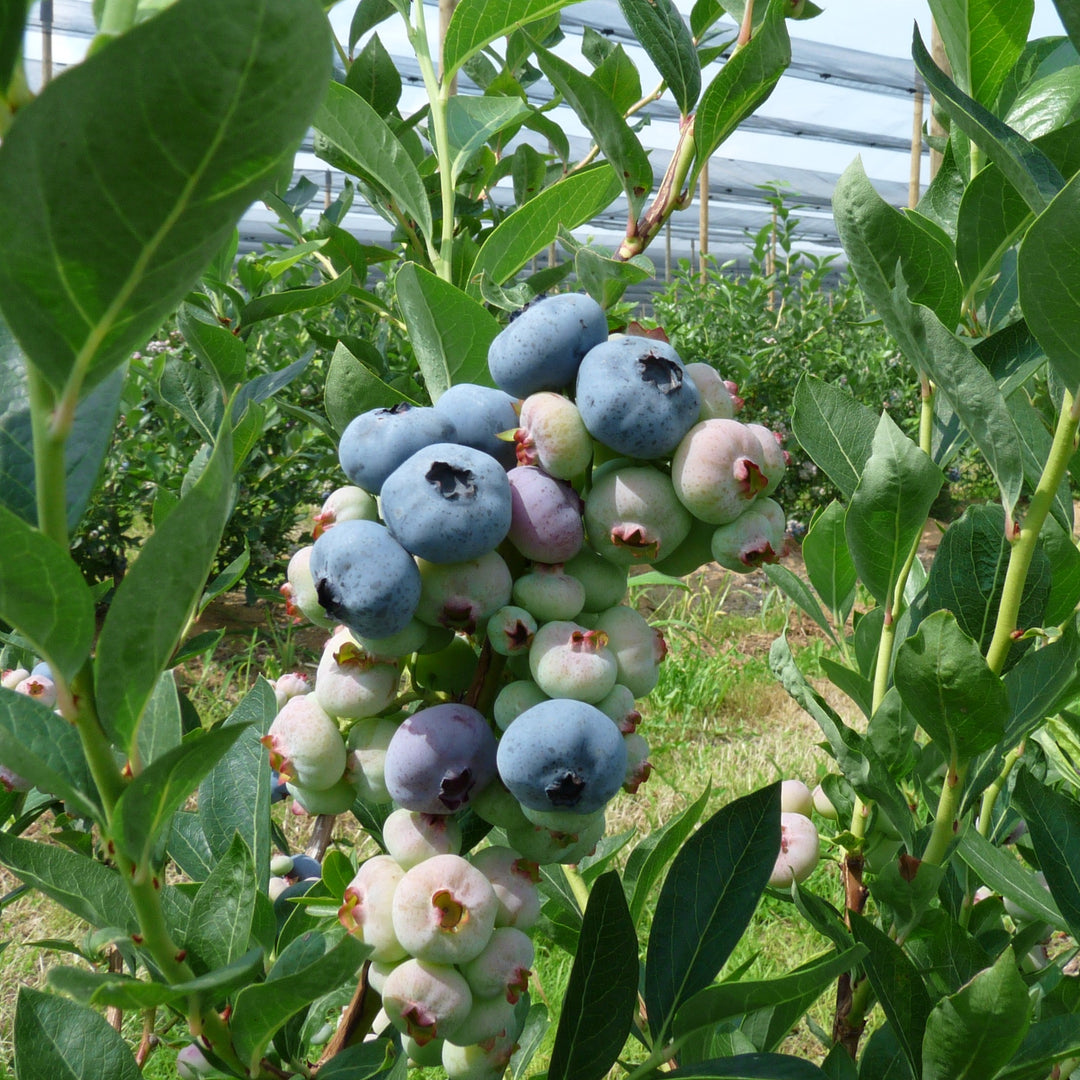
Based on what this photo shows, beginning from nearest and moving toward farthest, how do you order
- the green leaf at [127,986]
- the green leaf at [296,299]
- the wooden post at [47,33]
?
the green leaf at [127,986]
the green leaf at [296,299]
the wooden post at [47,33]

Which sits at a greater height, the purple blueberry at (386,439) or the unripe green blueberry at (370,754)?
the purple blueberry at (386,439)

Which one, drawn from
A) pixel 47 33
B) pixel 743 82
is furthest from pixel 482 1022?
pixel 47 33

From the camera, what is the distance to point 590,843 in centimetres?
57

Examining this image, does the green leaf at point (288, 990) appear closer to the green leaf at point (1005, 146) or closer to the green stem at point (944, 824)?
the green stem at point (944, 824)

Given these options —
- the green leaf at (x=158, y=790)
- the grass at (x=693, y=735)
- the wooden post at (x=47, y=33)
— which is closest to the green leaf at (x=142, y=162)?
the green leaf at (x=158, y=790)

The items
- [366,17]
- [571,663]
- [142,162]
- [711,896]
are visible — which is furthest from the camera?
[366,17]

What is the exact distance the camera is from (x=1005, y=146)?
529 mm

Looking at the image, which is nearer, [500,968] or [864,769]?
[500,968]

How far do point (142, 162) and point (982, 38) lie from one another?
0.60 m

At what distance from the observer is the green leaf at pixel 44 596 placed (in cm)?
33

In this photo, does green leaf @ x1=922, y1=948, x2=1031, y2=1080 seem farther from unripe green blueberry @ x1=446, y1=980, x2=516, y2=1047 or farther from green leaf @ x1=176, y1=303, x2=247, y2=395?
green leaf @ x1=176, y1=303, x2=247, y2=395

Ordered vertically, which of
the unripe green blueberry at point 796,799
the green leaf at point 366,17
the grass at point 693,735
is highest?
the green leaf at point 366,17

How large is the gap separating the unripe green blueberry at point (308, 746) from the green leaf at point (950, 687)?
1.06 feet

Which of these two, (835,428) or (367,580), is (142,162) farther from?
(835,428)
